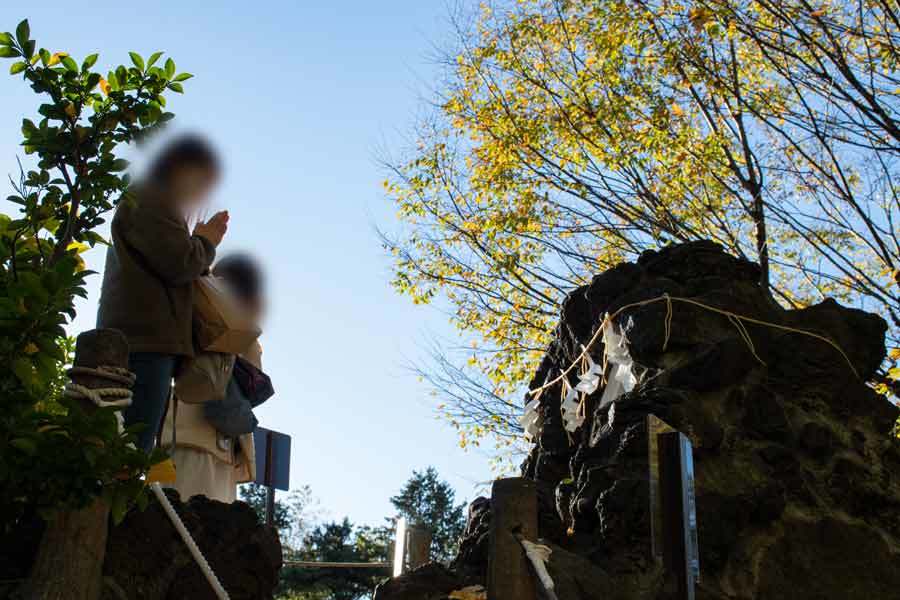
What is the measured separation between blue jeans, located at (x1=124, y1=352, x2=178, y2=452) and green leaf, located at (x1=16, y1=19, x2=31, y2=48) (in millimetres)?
1230

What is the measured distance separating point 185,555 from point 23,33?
1.75 metres

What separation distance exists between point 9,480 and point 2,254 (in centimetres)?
70

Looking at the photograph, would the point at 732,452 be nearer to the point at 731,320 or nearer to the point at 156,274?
the point at 731,320

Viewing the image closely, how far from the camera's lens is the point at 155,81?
3.11 metres

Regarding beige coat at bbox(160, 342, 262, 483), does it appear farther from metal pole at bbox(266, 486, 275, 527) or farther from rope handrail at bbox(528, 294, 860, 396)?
rope handrail at bbox(528, 294, 860, 396)

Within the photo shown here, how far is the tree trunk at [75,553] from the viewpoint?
264cm

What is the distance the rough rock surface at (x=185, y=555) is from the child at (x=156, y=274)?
0.54 meters

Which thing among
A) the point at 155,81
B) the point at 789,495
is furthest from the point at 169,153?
the point at 789,495

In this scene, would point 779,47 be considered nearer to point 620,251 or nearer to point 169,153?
point 620,251

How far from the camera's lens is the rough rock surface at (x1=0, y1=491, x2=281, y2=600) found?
2877mm

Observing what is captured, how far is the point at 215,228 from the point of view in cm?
416

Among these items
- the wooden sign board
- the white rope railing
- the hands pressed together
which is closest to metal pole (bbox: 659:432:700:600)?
the white rope railing

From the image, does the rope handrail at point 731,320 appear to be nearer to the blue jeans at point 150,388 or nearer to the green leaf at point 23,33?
the blue jeans at point 150,388

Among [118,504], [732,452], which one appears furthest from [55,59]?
[732,452]
